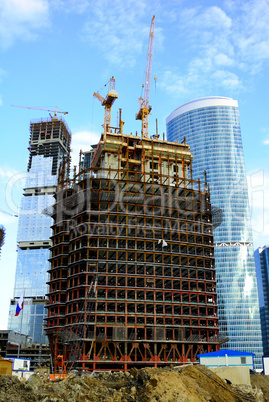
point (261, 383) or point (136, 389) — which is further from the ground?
point (136, 389)

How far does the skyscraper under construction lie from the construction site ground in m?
50.3

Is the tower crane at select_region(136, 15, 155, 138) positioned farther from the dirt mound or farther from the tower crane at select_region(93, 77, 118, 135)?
the dirt mound

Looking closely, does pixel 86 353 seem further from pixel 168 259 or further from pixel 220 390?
pixel 220 390

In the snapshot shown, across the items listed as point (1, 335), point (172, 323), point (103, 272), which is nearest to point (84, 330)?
point (103, 272)

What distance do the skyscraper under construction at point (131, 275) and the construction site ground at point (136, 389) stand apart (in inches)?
1980

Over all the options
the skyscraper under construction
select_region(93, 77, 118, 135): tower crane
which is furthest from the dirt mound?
select_region(93, 77, 118, 135): tower crane

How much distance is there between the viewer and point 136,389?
43469 mm

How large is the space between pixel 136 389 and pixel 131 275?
64789 mm

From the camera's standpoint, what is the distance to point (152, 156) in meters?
130

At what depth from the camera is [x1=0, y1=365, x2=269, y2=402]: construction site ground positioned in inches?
1629

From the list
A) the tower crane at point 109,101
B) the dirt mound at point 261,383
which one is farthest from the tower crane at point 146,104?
the dirt mound at point 261,383

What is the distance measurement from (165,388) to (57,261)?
278 feet

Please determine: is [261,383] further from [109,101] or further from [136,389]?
[109,101]

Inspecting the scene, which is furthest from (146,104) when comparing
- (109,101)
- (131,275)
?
(131,275)
